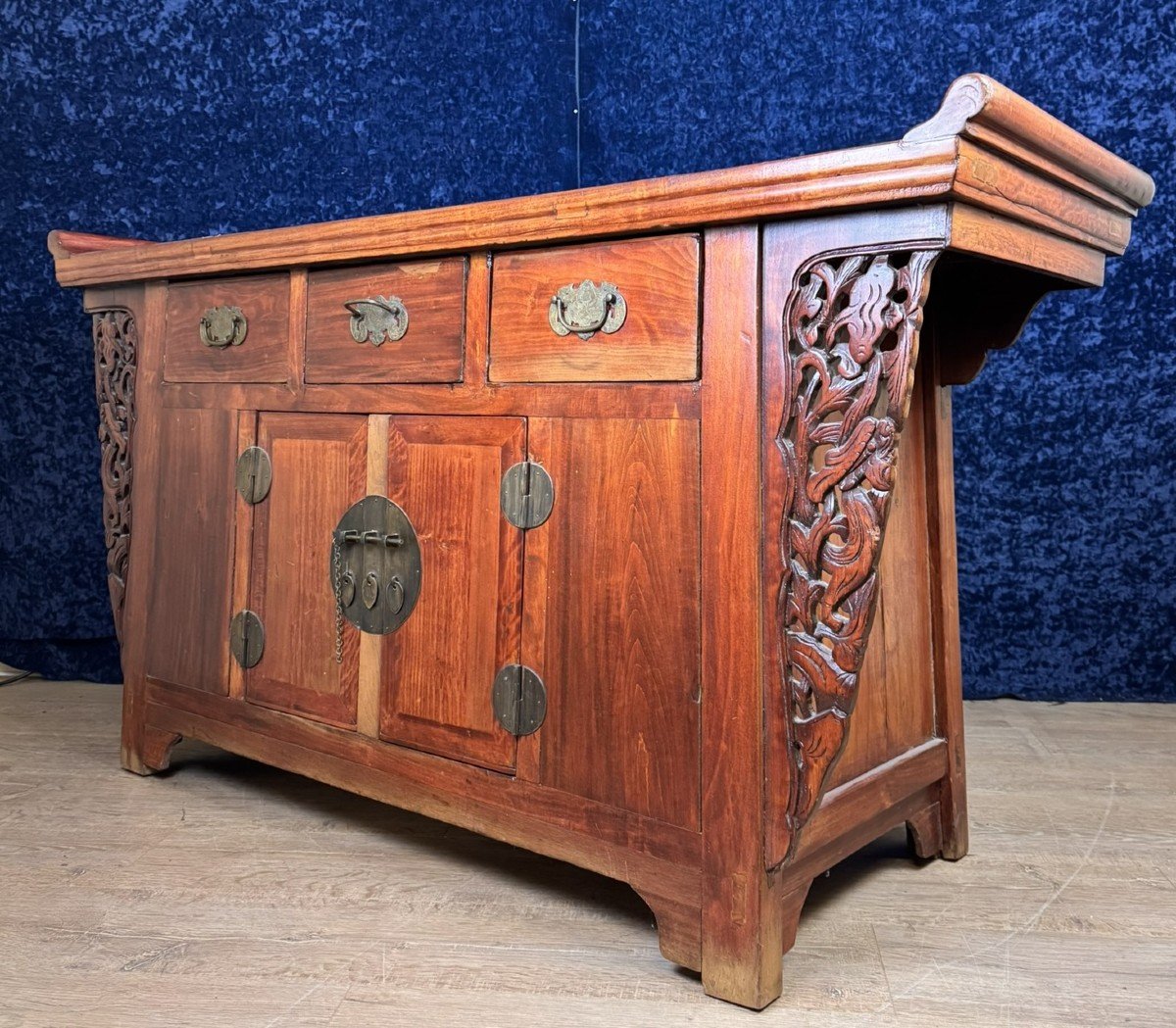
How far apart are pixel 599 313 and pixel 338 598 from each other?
72 centimetres

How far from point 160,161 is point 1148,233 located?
2561 millimetres

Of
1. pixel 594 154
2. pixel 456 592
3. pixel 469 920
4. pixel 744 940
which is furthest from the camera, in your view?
pixel 594 154

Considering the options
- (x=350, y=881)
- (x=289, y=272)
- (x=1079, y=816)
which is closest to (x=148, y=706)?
(x=350, y=881)

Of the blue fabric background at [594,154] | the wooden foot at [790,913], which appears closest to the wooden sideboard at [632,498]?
the wooden foot at [790,913]

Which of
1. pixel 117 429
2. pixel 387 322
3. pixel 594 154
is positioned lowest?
pixel 117 429

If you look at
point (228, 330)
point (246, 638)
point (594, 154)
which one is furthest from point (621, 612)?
point (594, 154)

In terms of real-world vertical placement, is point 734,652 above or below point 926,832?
above

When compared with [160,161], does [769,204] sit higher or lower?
lower

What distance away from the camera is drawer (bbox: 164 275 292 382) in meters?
2.03

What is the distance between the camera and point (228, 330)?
2.11m

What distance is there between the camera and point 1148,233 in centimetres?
275

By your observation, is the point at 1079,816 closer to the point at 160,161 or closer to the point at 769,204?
the point at 769,204

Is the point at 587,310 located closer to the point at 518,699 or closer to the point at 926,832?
the point at 518,699

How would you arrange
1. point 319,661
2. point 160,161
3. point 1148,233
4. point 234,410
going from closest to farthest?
point 319,661 → point 234,410 → point 1148,233 → point 160,161
